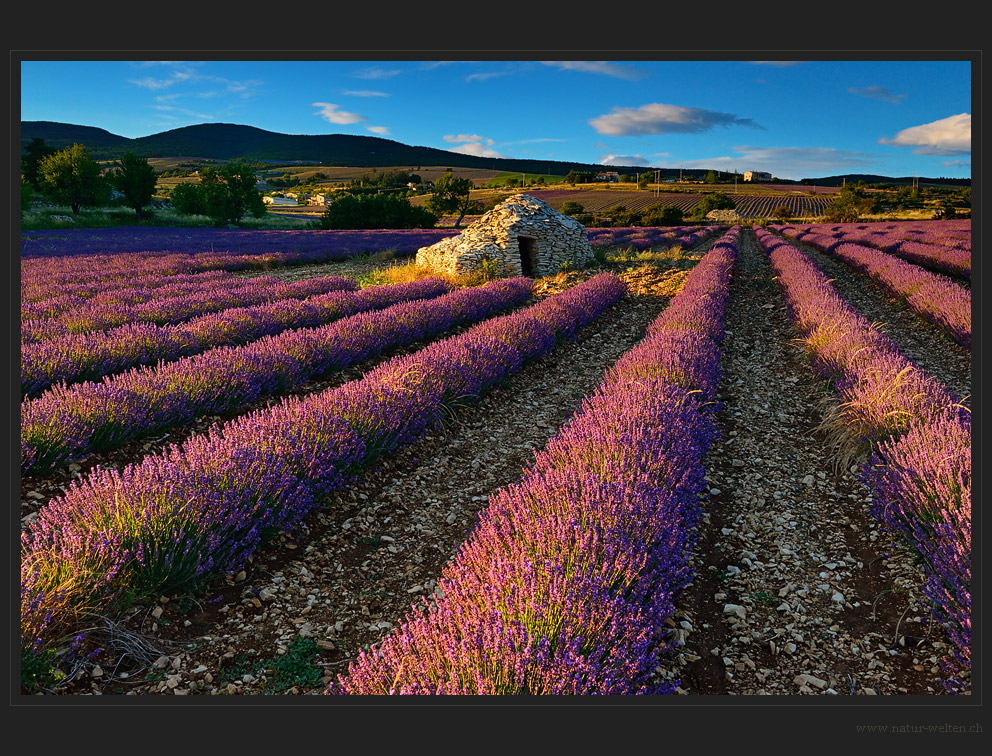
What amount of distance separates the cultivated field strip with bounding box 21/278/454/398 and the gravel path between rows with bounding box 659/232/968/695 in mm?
5248

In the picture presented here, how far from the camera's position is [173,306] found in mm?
8336

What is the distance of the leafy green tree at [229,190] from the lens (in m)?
41.2

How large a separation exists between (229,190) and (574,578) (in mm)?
48027

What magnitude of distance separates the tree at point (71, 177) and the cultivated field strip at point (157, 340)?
92.4 feet

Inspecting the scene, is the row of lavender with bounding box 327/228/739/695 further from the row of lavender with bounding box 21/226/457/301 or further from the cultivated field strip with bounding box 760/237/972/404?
the row of lavender with bounding box 21/226/457/301

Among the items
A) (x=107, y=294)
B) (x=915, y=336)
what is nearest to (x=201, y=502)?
(x=107, y=294)

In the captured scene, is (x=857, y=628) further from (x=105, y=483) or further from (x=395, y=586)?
(x=105, y=483)

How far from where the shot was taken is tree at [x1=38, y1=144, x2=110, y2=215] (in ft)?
92.4

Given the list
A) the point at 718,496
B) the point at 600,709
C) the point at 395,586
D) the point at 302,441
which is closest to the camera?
the point at 600,709

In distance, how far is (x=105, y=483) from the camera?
2.63 m

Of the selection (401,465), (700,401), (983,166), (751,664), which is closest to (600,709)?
(751,664)

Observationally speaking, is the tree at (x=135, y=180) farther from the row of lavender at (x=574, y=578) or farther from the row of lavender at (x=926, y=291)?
the row of lavender at (x=574, y=578)

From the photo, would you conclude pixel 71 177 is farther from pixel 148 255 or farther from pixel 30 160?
pixel 30 160

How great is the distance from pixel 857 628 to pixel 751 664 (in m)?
0.59
